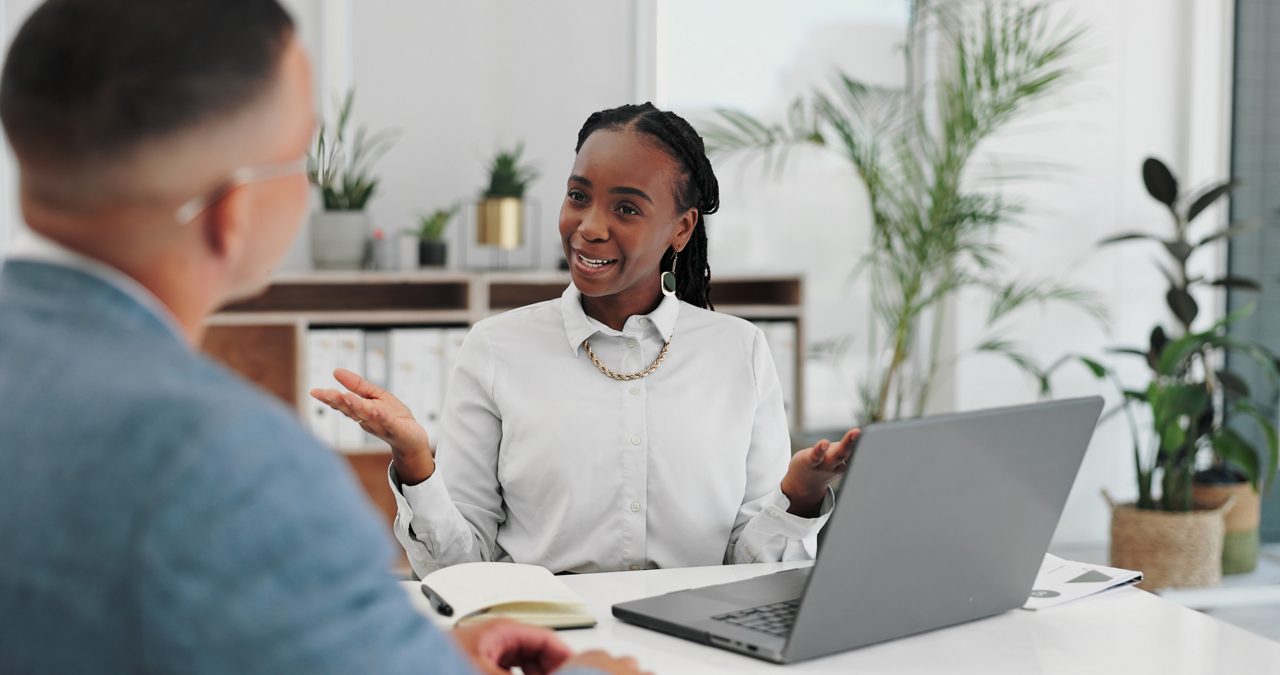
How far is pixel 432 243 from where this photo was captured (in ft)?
11.9

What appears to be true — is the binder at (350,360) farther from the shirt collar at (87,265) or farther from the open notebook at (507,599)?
the shirt collar at (87,265)

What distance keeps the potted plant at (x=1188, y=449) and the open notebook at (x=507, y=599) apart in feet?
9.08

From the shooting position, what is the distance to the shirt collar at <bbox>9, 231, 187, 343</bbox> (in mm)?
673

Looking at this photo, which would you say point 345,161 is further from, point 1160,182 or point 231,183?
point 231,183

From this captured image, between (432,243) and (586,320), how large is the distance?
1.89 meters

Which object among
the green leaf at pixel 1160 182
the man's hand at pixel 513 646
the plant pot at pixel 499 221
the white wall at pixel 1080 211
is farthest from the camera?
the white wall at pixel 1080 211

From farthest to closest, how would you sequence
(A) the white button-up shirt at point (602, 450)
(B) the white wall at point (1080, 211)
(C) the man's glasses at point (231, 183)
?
(B) the white wall at point (1080, 211)
(A) the white button-up shirt at point (602, 450)
(C) the man's glasses at point (231, 183)

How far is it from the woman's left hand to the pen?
48cm

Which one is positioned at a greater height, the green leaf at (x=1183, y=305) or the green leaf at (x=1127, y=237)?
the green leaf at (x=1127, y=237)

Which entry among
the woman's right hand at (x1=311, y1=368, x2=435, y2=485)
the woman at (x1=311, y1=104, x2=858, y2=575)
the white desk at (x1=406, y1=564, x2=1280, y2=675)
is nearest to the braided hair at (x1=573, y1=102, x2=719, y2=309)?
the woman at (x1=311, y1=104, x2=858, y2=575)

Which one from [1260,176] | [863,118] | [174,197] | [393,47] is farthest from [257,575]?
[1260,176]

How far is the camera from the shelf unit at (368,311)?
344 centimetres

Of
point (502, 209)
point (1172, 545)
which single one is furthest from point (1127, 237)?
point (502, 209)

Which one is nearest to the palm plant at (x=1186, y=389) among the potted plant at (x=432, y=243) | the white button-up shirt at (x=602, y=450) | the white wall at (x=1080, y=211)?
the white wall at (x=1080, y=211)
